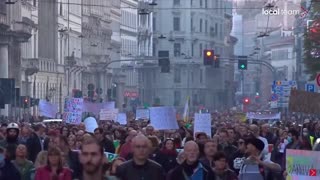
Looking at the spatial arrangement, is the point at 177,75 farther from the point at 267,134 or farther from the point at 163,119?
the point at 163,119

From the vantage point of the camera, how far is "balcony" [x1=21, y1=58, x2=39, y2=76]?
7875 centimetres

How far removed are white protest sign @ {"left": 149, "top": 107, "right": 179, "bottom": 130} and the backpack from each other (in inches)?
482

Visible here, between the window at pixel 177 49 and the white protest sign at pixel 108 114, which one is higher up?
the window at pixel 177 49

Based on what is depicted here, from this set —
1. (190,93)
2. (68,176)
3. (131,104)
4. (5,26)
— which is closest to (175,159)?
(68,176)

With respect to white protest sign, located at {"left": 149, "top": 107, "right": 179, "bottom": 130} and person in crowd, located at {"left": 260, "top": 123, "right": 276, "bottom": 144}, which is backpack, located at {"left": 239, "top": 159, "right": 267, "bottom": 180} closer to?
white protest sign, located at {"left": 149, "top": 107, "right": 179, "bottom": 130}

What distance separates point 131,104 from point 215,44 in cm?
4647

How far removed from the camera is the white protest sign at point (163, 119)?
26484 millimetres

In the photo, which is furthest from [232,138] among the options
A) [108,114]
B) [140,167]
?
[108,114]

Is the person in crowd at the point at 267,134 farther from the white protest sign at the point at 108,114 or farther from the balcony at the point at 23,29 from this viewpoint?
the balcony at the point at 23,29

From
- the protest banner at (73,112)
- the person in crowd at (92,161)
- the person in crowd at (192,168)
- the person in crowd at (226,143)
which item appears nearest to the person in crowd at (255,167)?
the person in crowd at (192,168)

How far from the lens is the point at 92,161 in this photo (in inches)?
387

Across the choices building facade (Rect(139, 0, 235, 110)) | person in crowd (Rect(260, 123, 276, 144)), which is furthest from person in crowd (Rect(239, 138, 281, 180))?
building facade (Rect(139, 0, 235, 110))

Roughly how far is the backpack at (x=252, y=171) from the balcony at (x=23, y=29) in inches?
2181

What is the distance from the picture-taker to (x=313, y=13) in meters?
59.0
